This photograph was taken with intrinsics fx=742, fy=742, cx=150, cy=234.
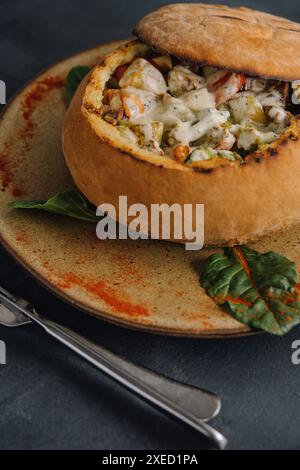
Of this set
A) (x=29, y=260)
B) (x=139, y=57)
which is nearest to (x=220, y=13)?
(x=139, y=57)

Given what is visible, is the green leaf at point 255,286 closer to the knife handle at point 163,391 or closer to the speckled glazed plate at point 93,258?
the speckled glazed plate at point 93,258

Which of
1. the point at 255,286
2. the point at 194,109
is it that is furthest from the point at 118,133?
the point at 255,286

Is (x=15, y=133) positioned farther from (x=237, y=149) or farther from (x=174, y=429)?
(x=174, y=429)

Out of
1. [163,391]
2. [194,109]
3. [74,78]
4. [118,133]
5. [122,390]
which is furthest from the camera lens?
[74,78]

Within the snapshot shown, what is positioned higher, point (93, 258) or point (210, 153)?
point (210, 153)

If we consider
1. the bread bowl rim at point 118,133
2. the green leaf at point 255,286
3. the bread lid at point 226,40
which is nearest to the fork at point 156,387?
the green leaf at point 255,286

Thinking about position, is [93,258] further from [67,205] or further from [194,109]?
[194,109]
